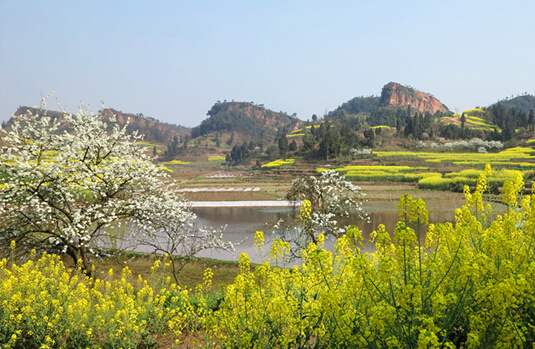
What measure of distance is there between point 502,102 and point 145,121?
540 ft

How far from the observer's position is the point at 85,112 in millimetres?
10562

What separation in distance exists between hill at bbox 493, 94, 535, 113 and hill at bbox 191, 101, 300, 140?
313 feet

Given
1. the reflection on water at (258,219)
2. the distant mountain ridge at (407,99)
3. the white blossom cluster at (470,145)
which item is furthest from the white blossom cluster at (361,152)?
the distant mountain ridge at (407,99)

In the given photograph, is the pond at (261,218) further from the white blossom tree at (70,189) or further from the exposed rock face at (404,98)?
the exposed rock face at (404,98)

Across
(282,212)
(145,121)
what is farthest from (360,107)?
(282,212)

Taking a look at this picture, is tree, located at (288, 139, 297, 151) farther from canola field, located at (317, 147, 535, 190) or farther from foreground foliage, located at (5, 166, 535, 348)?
foreground foliage, located at (5, 166, 535, 348)

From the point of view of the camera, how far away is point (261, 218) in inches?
786

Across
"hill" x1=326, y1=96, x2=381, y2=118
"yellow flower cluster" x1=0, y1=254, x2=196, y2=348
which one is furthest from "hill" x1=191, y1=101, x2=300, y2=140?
"yellow flower cluster" x1=0, y1=254, x2=196, y2=348

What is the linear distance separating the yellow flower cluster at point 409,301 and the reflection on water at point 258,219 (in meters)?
8.99

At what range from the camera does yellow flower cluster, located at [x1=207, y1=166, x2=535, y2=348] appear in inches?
89.9

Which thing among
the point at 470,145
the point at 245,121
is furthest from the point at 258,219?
the point at 245,121

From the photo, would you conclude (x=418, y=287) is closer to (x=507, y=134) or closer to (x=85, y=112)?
(x=85, y=112)

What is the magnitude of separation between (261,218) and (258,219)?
12.3 inches

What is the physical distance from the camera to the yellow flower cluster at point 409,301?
228cm
